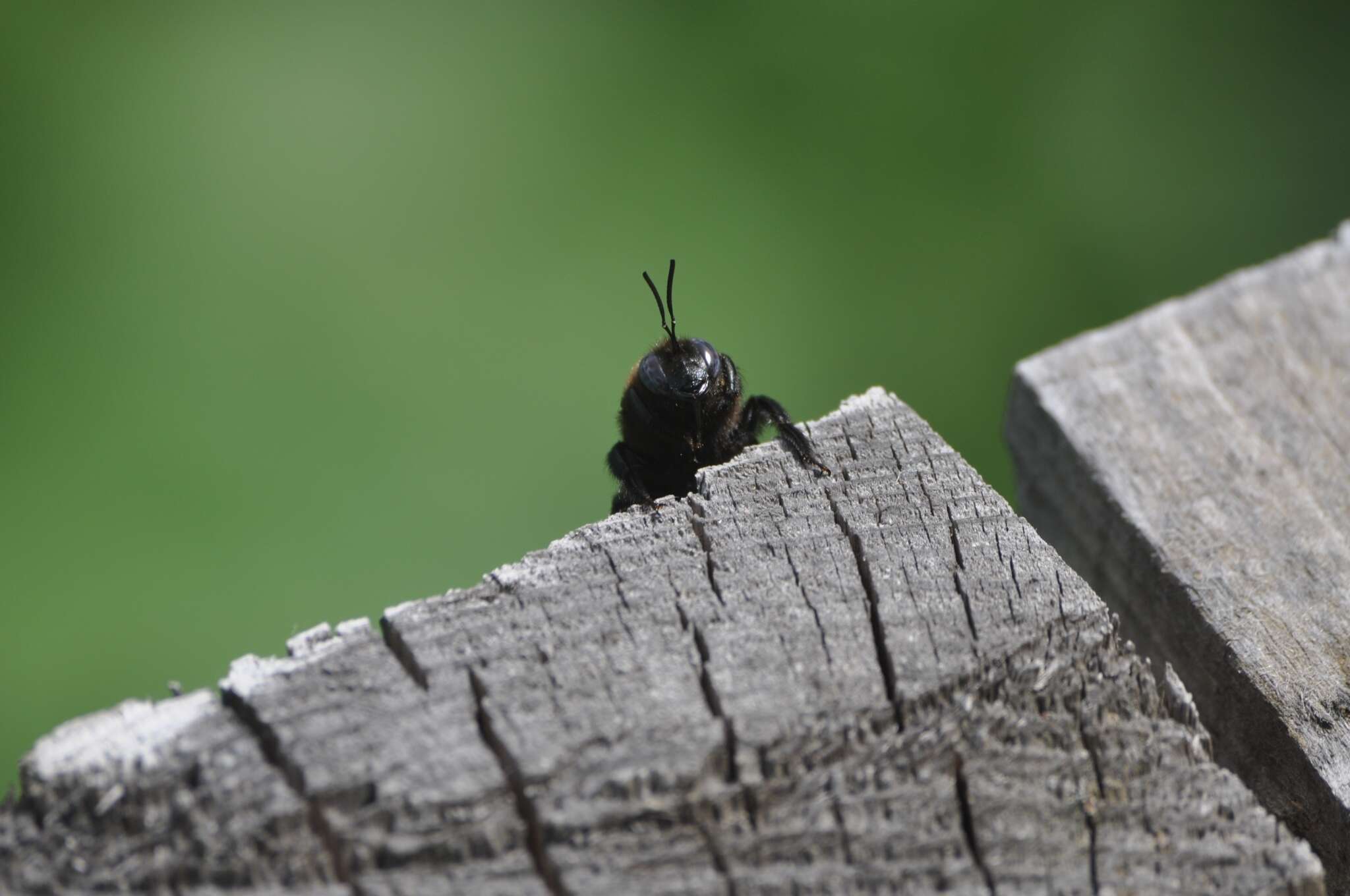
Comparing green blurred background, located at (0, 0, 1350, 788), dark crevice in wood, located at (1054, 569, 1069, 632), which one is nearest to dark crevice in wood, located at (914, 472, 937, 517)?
dark crevice in wood, located at (1054, 569, 1069, 632)

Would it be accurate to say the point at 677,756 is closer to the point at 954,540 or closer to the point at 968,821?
the point at 968,821

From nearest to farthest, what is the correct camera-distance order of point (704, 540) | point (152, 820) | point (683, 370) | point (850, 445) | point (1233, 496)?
1. point (152, 820)
2. point (704, 540)
3. point (850, 445)
4. point (1233, 496)
5. point (683, 370)

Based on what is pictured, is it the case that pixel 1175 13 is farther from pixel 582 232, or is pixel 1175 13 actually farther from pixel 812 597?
pixel 812 597

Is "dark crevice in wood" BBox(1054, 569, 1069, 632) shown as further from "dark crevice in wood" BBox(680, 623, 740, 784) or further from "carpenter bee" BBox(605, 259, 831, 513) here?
"carpenter bee" BBox(605, 259, 831, 513)

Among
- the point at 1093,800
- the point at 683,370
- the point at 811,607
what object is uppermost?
the point at 683,370

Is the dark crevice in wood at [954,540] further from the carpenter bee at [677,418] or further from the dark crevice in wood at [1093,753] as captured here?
the carpenter bee at [677,418]

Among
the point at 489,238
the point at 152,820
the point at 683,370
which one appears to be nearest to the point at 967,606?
the point at 152,820

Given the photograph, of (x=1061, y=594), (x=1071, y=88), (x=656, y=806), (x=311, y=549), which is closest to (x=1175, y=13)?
(x=1071, y=88)
